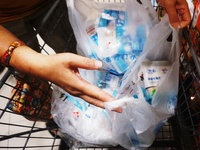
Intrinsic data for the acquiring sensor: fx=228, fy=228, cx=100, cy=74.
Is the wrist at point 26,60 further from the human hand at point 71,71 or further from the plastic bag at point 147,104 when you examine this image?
the plastic bag at point 147,104

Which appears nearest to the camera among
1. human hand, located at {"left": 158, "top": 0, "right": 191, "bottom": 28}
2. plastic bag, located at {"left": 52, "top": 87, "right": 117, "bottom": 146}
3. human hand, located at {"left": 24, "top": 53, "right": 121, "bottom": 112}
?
human hand, located at {"left": 24, "top": 53, "right": 121, "bottom": 112}

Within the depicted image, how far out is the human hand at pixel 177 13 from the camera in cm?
61

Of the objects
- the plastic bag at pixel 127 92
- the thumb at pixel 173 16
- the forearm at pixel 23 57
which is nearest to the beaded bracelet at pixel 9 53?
the forearm at pixel 23 57

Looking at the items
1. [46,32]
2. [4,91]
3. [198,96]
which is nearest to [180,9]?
[198,96]

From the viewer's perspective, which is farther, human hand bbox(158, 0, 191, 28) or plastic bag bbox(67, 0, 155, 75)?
plastic bag bbox(67, 0, 155, 75)

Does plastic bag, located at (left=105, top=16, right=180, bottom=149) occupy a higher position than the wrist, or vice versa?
the wrist

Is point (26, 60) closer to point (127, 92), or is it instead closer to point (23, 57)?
point (23, 57)

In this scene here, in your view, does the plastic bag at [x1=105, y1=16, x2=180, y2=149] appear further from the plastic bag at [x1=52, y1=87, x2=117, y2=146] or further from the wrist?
the wrist

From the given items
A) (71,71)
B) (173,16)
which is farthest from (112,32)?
(71,71)

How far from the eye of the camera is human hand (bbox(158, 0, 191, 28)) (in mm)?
609

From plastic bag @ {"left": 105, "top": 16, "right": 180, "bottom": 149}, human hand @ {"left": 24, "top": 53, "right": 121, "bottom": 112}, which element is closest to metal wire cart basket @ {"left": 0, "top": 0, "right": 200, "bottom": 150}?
plastic bag @ {"left": 105, "top": 16, "right": 180, "bottom": 149}

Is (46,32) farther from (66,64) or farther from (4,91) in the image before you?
(4,91)

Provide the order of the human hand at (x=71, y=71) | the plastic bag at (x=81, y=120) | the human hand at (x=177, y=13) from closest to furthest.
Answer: the human hand at (x=71, y=71) → the human hand at (x=177, y=13) → the plastic bag at (x=81, y=120)

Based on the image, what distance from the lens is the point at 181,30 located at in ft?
2.16
